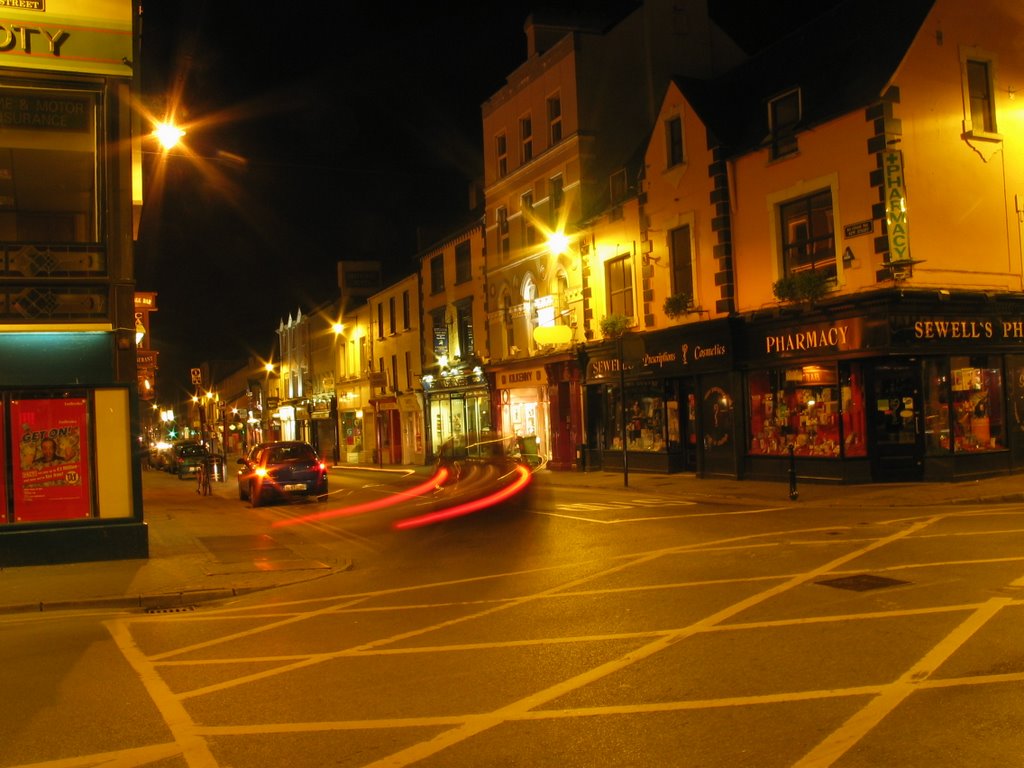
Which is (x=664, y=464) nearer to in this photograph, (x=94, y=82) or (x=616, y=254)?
(x=616, y=254)

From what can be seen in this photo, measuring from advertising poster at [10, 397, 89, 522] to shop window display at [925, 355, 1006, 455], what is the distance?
16.7 m

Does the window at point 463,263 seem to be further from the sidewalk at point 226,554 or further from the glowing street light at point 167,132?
the glowing street light at point 167,132

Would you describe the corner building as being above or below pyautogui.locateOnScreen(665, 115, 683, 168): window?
below

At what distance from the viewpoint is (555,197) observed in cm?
3338

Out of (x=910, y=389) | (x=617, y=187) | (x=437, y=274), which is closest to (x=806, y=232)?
(x=910, y=389)

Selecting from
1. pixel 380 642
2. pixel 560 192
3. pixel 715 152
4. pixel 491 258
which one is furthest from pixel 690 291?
A: pixel 380 642

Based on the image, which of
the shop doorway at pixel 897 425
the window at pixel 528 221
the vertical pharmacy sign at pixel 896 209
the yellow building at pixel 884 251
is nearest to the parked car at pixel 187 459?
the window at pixel 528 221

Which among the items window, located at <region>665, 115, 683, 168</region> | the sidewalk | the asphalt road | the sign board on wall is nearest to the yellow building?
the sidewalk

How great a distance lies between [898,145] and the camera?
20.1 meters

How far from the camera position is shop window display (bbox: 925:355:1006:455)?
67.6ft

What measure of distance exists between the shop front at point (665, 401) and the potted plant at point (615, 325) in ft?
1.68

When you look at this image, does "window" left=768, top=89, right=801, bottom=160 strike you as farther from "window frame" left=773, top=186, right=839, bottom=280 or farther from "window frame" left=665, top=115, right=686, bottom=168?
"window frame" left=665, top=115, right=686, bottom=168

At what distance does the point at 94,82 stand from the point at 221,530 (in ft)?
28.4

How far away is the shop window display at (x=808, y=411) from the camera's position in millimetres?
21000
